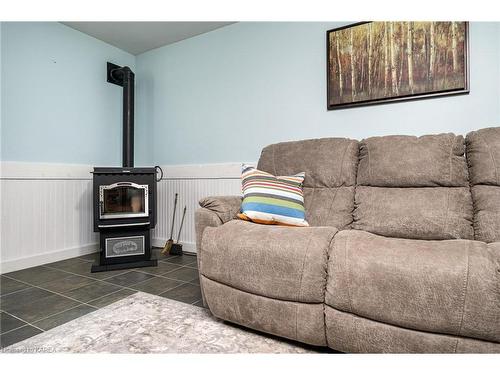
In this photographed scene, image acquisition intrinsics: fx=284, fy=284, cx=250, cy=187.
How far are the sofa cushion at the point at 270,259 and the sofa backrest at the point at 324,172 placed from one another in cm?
45

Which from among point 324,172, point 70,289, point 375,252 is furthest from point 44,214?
point 375,252

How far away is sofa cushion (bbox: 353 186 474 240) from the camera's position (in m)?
1.46

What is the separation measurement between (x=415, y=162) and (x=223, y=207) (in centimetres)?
115

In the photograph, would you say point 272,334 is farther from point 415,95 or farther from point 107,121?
point 107,121

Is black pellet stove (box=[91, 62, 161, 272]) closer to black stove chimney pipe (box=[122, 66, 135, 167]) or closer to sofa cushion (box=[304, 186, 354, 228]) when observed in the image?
black stove chimney pipe (box=[122, 66, 135, 167])

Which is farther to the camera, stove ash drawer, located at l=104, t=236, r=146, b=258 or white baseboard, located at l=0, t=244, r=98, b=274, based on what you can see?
stove ash drawer, located at l=104, t=236, r=146, b=258

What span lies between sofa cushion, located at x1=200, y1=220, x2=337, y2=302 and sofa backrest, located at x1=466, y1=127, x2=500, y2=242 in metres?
0.78

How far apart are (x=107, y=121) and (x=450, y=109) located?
3355 mm

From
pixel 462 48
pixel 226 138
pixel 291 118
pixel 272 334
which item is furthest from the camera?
pixel 226 138

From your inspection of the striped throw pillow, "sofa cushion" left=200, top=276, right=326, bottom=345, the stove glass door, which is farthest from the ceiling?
"sofa cushion" left=200, top=276, right=326, bottom=345

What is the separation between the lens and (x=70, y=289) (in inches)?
79.7
